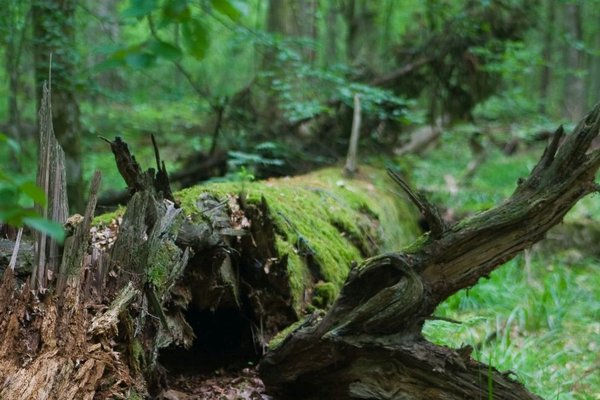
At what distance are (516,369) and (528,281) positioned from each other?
2884 mm

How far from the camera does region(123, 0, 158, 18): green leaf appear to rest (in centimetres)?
114

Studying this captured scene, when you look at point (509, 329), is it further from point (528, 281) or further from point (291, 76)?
point (291, 76)

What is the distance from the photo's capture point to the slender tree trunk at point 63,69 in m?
5.81

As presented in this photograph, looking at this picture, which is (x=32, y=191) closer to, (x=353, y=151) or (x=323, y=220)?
(x=323, y=220)

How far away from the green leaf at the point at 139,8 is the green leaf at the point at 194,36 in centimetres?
7

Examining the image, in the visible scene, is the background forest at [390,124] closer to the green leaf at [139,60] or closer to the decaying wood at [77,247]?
the decaying wood at [77,247]

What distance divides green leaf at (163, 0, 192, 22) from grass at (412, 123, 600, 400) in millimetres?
2705

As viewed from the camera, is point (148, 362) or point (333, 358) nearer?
point (148, 362)

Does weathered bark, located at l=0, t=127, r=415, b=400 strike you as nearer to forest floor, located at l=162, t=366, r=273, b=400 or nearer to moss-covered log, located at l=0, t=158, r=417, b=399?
moss-covered log, located at l=0, t=158, r=417, b=399

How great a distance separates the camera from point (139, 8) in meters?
1.14

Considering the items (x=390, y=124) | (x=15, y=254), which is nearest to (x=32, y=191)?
(x=15, y=254)

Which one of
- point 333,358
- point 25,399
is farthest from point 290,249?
point 25,399

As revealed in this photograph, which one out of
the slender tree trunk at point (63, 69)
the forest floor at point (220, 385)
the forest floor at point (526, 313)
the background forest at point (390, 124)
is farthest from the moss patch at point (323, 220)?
the slender tree trunk at point (63, 69)

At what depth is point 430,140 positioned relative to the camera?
35.4 ft
